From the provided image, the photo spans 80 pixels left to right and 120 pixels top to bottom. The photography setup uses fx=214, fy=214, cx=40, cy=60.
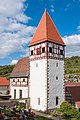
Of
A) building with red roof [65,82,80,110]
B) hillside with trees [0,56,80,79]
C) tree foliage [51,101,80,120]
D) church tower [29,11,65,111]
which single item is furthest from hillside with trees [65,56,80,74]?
tree foliage [51,101,80,120]

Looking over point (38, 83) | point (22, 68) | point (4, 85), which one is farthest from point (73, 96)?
point (4, 85)

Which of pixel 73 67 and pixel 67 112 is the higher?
pixel 73 67

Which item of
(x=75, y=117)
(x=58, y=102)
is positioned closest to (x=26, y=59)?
(x=58, y=102)

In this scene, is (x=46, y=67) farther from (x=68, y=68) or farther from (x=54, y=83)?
(x=68, y=68)

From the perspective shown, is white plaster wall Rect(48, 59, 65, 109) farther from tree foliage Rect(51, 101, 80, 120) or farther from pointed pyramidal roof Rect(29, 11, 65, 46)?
pointed pyramidal roof Rect(29, 11, 65, 46)

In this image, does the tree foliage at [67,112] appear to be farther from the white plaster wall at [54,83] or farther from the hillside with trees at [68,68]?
the hillside with trees at [68,68]

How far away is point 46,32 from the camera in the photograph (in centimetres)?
3144

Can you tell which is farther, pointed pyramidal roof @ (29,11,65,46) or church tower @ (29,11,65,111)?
pointed pyramidal roof @ (29,11,65,46)

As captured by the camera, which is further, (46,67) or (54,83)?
(54,83)

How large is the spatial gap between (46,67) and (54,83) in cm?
278

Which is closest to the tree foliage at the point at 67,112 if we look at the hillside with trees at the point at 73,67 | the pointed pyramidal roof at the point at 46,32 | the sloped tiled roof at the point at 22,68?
the sloped tiled roof at the point at 22,68

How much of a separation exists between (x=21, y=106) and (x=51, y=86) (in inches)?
229

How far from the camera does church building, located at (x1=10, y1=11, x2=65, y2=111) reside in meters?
30.4

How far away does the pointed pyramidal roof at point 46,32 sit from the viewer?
103 ft
